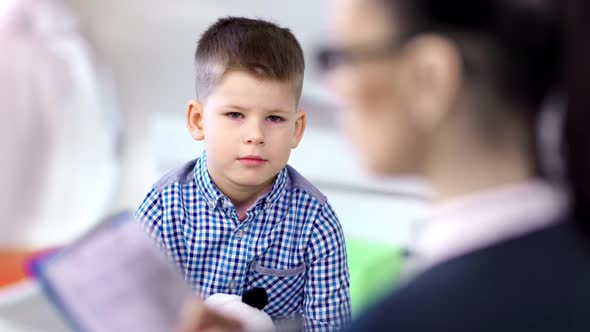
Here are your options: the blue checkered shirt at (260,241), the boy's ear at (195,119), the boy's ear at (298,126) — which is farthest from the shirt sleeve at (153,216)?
the boy's ear at (298,126)

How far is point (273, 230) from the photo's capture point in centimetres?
115

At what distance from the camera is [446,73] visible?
70 cm

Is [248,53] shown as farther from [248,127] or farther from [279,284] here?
[279,284]

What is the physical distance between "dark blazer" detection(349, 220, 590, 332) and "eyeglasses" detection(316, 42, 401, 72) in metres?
0.19

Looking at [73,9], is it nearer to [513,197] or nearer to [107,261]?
[107,261]

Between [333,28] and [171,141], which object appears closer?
[333,28]

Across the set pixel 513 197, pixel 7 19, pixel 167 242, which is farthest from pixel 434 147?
pixel 7 19

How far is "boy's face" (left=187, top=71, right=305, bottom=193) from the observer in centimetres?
109

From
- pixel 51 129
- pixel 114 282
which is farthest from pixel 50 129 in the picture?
pixel 114 282

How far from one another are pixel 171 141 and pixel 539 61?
1.80 meters

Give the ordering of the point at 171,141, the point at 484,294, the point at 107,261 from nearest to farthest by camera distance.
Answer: the point at 484,294
the point at 107,261
the point at 171,141

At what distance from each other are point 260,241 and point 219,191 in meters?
0.09

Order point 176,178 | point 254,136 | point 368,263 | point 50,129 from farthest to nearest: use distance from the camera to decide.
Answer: point 50,129, point 368,263, point 176,178, point 254,136

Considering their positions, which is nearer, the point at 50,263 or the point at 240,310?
the point at 50,263
